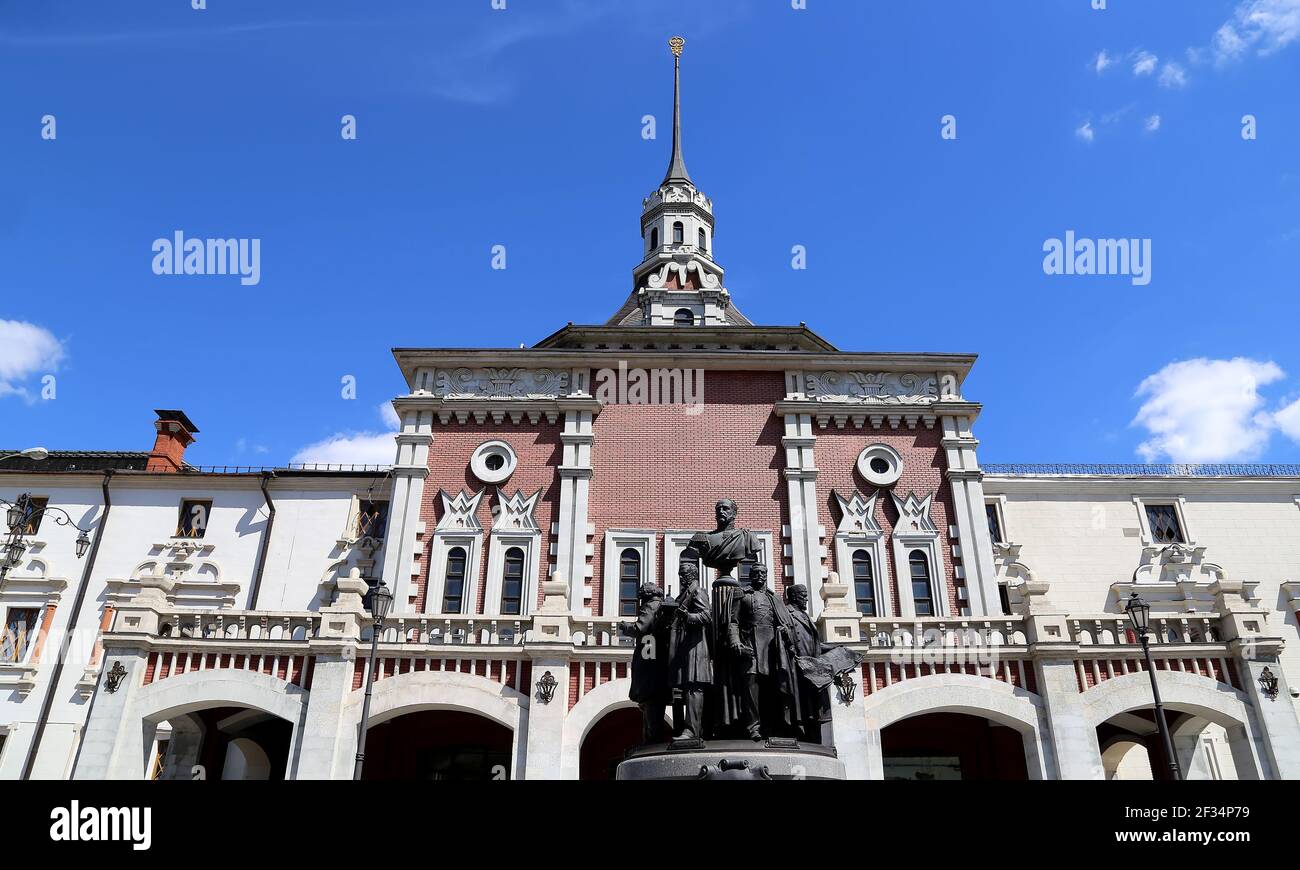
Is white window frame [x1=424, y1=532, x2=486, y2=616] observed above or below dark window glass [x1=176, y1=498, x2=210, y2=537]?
below

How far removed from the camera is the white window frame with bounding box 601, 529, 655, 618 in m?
24.6

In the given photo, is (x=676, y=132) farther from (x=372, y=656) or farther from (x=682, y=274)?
(x=372, y=656)

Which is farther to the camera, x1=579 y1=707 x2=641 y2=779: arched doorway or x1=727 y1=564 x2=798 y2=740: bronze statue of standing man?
x1=579 y1=707 x2=641 y2=779: arched doorway

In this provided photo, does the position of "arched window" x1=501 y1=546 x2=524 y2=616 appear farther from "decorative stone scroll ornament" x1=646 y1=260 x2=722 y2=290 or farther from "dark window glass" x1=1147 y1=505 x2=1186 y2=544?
"dark window glass" x1=1147 y1=505 x2=1186 y2=544

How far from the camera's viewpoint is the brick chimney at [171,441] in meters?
32.2

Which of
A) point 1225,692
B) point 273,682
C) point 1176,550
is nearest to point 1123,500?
point 1176,550

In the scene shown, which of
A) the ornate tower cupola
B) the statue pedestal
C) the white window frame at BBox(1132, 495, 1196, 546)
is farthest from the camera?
the ornate tower cupola

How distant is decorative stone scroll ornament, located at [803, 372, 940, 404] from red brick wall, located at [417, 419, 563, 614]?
874 centimetres

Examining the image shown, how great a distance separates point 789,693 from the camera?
989 cm

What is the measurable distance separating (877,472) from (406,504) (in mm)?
14793

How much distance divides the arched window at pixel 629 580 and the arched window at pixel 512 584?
9.68 feet

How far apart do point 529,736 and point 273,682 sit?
5776 mm

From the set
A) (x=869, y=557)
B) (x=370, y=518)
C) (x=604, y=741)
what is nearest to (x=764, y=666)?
(x=604, y=741)

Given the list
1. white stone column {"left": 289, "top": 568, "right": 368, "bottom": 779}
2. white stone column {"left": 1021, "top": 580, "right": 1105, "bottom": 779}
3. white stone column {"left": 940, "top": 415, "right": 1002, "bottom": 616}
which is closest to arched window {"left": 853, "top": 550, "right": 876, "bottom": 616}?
white stone column {"left": 940, "top": 415, "right": 1002, "bottom": 616}
